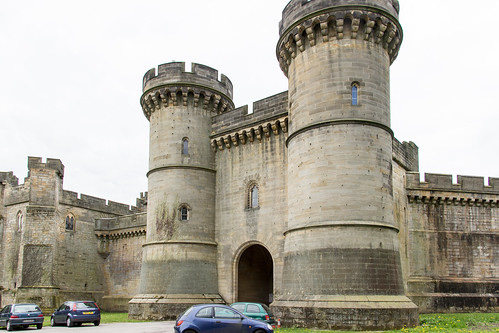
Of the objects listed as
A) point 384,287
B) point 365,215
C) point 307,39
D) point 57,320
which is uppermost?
point 307,39

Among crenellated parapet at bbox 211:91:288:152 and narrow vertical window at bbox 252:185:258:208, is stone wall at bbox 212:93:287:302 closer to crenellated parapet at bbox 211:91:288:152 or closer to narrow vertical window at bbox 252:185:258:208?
crenellated parapet at bbox 211:91:288:152

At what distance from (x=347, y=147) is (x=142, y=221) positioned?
20895mm

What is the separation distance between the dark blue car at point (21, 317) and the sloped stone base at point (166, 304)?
16.2ft

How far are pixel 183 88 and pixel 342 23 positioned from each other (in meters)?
10.5

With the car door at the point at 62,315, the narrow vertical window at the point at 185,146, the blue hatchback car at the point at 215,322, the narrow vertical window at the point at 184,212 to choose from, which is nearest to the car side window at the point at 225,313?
the blue hatchback car at the point at 215,322

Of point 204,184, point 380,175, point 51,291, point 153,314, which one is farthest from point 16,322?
point 380,175

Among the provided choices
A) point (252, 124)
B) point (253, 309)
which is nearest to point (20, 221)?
point (252, 124)

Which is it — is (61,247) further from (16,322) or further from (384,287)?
(384,287)

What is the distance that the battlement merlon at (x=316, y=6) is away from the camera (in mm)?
19344

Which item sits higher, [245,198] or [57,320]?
[245,198]

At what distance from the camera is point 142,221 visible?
3566 cm

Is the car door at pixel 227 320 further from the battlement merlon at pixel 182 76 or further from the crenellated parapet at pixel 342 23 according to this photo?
the battlement merlon at pixel 182 76

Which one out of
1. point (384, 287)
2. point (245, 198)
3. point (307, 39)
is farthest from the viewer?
point (245, 198)

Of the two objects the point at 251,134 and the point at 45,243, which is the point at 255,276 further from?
the point at 45,243
